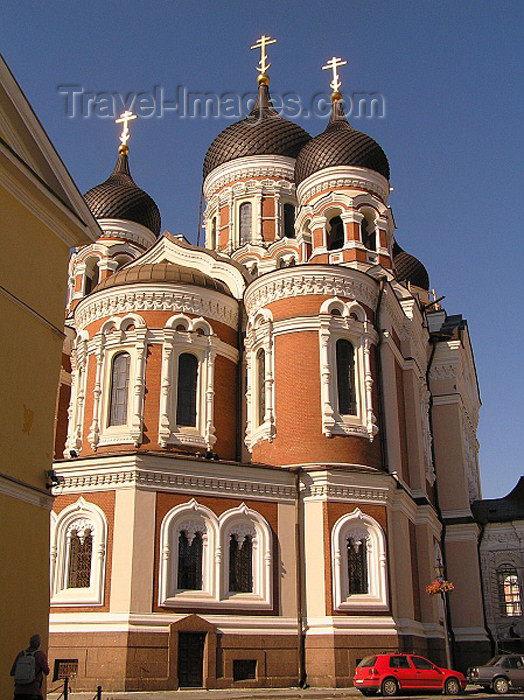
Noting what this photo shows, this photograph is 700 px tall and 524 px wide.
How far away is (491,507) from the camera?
2758 centimetres

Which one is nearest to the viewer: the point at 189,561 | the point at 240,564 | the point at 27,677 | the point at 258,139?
the point at 27,677

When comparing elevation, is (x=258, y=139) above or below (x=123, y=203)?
above

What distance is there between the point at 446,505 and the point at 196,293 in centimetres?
1067

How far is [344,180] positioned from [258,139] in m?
6.69

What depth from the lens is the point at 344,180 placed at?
2592 cm

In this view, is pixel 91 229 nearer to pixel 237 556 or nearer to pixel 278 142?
pixel 237 556

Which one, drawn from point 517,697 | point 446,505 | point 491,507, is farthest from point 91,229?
point 491,507

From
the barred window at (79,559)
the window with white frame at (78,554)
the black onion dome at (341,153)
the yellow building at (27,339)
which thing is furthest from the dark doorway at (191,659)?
the black onion dome at (341,153)

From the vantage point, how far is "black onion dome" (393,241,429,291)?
3559cm

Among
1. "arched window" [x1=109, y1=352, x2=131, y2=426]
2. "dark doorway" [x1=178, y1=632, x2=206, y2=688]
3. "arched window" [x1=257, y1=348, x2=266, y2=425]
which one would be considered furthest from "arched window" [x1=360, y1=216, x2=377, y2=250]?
"dark doorway" [x1=178, y1=632, x2=206, y2=688]

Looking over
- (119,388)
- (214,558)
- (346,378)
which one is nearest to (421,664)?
(214,558)

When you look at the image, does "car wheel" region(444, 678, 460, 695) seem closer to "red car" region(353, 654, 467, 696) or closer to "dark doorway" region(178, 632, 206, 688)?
"red car" region(353, 654, 467, 696)

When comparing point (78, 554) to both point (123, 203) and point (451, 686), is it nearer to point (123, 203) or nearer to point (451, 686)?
point (451, 686)

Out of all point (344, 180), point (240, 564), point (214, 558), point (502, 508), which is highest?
point (344, 180)
